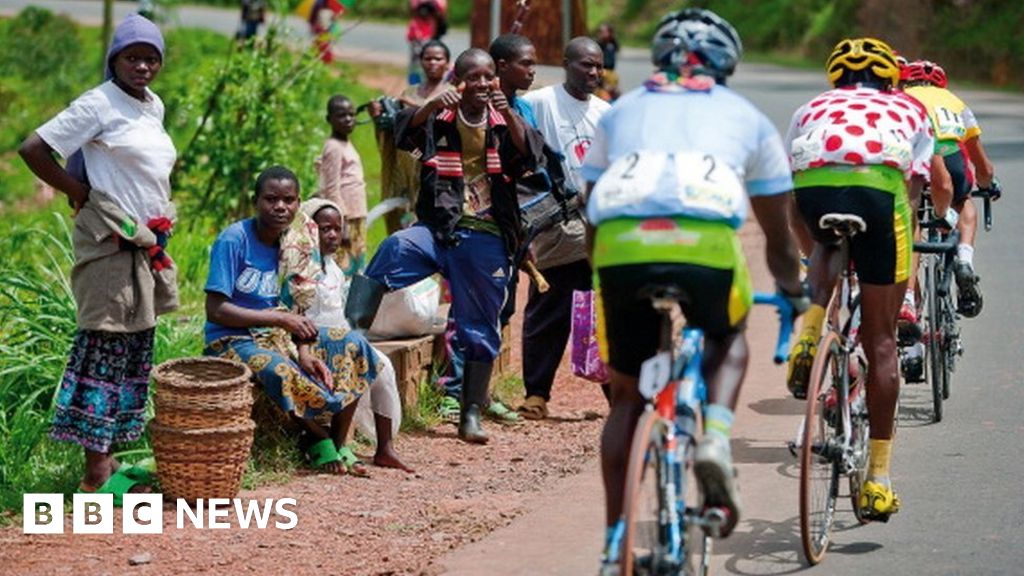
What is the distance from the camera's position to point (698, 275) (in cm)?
598

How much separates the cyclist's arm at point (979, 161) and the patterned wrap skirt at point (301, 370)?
11.2 feet

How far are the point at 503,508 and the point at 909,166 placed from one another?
218 centimetres

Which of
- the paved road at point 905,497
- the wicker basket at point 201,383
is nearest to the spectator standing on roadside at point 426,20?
the paved road at point 905,497

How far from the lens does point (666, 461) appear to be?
593cm

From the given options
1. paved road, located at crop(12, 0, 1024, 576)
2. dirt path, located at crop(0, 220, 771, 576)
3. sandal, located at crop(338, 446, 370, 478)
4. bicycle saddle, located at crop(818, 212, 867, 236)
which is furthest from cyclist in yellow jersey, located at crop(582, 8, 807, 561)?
sandal, located at crop(338, 446, 370, 478)

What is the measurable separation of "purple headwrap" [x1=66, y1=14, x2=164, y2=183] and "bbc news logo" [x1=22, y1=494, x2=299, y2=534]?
1.33 meters

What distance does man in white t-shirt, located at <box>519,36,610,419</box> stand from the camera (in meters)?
10.0

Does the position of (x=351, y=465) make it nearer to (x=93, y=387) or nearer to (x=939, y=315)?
(x=93, y=387)

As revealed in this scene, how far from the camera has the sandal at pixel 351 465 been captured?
29.5 feet

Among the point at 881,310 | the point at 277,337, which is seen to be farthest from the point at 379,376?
the point at 881,310

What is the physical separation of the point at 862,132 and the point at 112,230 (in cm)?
297

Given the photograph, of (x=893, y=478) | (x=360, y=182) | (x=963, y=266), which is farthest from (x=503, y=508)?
(x=360, y=182)

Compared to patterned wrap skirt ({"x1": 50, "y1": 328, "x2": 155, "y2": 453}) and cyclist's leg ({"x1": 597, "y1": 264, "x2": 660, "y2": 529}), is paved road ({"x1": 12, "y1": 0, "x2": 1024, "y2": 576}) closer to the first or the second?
cyclist's leg ({"x1": 597, "y1": 264, "x2": 660, "y2": 529})

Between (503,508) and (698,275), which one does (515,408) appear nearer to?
(503,508)
